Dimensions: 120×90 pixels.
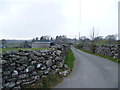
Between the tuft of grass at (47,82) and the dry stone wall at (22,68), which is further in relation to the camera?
the tuft of grass at (47,82)

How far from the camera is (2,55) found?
119 inches

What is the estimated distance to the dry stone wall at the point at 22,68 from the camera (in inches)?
120

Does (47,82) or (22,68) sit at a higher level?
(22,68)

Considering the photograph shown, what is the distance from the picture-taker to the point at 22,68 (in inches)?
132

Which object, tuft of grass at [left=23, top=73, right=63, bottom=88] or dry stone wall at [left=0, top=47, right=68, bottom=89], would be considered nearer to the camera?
dry stone wall at [left=0, top=47, right=68, bottom=89]

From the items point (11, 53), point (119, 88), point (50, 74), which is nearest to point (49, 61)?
point (50, 74)

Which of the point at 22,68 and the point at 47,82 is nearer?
the point at 22,68

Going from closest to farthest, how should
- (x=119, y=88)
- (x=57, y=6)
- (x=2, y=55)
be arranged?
(x=2, y=55)
(x=119, y=88)
(x=57, y=6)

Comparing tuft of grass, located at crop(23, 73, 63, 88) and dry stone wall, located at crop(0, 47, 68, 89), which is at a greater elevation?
dry stone wall, located at crop(0, 47, 68, 89)

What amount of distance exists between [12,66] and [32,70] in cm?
80

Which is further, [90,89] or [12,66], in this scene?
[90,89]

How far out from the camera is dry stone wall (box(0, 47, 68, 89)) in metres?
3.06

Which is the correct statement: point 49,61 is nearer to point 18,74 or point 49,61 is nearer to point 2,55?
point 18,74

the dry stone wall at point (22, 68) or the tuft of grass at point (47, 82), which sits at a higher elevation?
the dry stone wall at point (22, 68)
